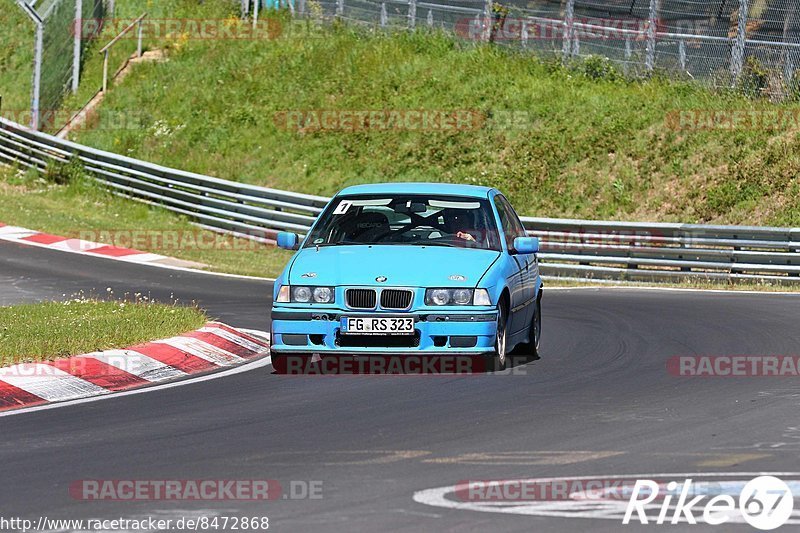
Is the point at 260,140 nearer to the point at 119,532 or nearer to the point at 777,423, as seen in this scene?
the point at 777,423

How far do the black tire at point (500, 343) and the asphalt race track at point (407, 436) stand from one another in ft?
0.68

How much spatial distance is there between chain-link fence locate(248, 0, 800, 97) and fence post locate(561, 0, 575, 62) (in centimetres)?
2

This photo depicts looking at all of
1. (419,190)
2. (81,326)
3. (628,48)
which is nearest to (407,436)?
(419,190)

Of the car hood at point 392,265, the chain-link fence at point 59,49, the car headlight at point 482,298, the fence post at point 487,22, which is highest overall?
the fence post at point 487,22

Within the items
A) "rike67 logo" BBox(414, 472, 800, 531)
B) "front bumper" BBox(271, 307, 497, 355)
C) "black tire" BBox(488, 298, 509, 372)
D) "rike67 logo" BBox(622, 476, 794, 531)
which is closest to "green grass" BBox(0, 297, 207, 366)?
"front bumper" BBox(271, 307, 497, 355)

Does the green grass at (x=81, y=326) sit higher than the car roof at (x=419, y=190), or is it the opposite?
the car roof at (x=419, y=190)

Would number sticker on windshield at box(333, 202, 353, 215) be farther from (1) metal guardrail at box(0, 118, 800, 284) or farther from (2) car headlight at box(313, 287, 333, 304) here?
(1) metal guardrail at box(0, 118, 800, 284)

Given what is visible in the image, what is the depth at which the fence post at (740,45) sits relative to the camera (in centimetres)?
2916

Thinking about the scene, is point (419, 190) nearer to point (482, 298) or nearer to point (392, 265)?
point (392, 265)

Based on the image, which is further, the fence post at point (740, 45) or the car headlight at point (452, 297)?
the fence post at point (740, 45)

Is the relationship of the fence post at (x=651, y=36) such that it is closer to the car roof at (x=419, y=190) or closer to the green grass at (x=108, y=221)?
the green grass at (x=108, y=221)

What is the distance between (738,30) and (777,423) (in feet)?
72.2

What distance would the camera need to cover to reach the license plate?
10.5 m

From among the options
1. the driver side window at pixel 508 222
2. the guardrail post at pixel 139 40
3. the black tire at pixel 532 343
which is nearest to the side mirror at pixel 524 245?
the driver side window at pixel 508 222
